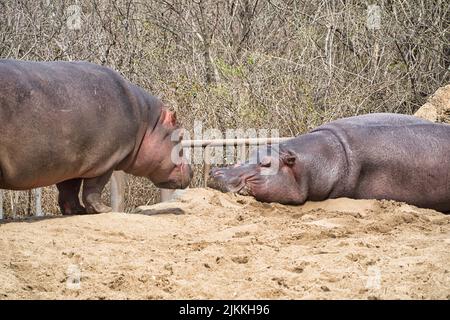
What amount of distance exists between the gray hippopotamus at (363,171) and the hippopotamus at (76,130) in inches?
40.6

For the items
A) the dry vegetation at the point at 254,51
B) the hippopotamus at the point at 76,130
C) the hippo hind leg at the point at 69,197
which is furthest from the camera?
the dry vegetation at the point at 254,51

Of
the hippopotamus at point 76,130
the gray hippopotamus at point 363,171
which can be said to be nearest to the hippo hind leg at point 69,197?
the hippopotamus at point 76,130

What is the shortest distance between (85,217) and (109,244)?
111 cm

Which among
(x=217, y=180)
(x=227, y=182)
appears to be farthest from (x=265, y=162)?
(x=217, y=180)

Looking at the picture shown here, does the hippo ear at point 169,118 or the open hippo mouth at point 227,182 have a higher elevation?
the hippo ear at point 169,118

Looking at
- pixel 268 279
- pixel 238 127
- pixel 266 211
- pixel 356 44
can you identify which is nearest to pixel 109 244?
pixel 268 279

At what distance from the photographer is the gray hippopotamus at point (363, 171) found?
7695 millimetres

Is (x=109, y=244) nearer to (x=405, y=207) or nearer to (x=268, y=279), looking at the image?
(x=268, y=279)

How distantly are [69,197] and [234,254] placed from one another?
2382 mm

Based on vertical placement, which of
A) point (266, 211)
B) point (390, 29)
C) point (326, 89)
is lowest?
point (266, 211)

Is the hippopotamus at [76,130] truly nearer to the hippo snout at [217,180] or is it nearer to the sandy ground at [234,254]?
the sandy ground at [234,254]

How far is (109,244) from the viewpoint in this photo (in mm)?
5598

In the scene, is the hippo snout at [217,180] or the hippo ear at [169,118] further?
the hippo snout at [217,180]

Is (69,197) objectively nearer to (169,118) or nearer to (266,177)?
(169,118)
